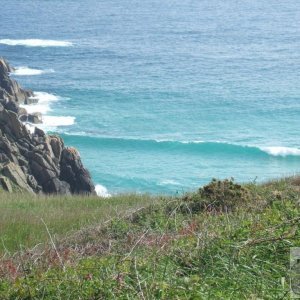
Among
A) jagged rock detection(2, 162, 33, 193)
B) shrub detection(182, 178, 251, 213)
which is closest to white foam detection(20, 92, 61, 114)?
jagged rock detection(2, 162, 33, 193)

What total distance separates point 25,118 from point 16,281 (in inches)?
1826

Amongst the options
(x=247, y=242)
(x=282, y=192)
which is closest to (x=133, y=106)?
(x=282, y=192)

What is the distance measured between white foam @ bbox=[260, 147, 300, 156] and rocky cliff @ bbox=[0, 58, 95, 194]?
15433 mm

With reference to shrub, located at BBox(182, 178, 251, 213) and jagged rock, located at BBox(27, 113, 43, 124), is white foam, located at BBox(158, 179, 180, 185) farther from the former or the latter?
shrub, located at BBox(182, 178, 251, 213)

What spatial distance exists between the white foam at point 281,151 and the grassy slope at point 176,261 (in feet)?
132

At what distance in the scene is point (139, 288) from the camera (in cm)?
691

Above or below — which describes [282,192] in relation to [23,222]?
above

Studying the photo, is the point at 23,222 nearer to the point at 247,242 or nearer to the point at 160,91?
the point at 247,242

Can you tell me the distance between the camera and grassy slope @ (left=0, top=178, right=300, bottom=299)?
22.9 ft

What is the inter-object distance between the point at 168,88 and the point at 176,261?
57597 mm

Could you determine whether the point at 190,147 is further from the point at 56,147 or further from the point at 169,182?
the point at 56,147

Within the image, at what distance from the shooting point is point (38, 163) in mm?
38375

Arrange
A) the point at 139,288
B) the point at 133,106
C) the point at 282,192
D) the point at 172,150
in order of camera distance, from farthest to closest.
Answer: the point at 133,106, the point at 172,150, the point at 282,192, the point at 139,288

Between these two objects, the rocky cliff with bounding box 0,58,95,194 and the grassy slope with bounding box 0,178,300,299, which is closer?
the grassy slope with bounding box 0,178,300,299
